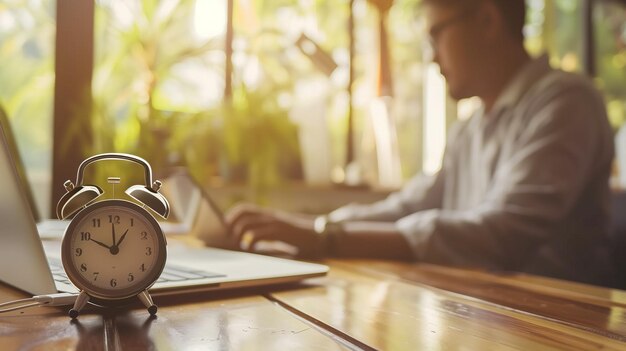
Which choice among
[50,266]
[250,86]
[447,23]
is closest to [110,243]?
[50,266]

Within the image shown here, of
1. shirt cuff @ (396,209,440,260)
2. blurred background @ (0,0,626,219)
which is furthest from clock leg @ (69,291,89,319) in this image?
blurred background @ (0,0,626,219)

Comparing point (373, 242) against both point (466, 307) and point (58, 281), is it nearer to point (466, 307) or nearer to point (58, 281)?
point (466, 307)

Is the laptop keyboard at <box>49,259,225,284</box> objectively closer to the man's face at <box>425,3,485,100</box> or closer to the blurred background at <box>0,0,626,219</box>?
the blurred background at <box>0,0,626,219</box>

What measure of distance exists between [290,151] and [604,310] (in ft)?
5.76

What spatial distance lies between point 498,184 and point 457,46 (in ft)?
1.55

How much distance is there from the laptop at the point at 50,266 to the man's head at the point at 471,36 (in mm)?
964

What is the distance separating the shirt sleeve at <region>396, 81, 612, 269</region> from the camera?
1206mm

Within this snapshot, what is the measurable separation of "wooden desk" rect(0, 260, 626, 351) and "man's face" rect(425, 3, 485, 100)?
0.96m

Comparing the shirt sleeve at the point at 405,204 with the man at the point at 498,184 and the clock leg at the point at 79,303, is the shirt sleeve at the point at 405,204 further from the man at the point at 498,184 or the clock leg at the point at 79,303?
the clock leg at the point at 79,303

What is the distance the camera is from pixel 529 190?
4.15 ft

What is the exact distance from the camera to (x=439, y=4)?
63.2 inches

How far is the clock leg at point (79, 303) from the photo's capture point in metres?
0.56

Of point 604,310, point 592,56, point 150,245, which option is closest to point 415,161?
point 592,56

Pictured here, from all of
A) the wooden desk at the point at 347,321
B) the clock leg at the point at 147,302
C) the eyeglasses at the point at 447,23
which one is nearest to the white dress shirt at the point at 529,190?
the eyeglasses at the point at 447,23
